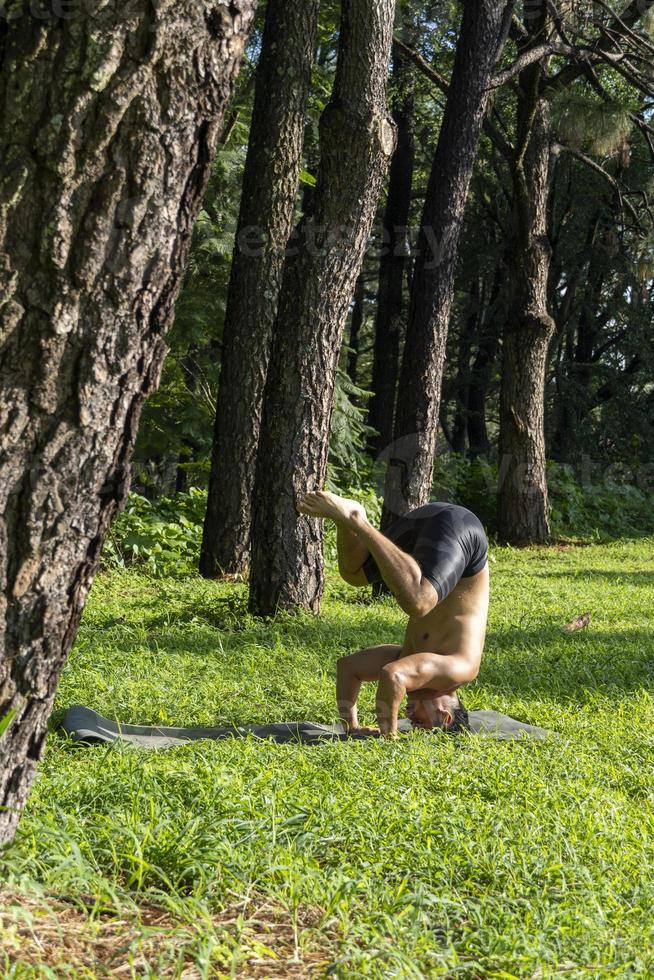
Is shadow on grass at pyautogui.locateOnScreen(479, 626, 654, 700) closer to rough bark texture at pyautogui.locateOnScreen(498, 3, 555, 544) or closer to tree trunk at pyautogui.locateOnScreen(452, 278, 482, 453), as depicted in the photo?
rough bark texture at pyautogui.locateOnScreen(498, 3, 555, 544)

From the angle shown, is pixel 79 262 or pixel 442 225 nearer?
pixel 79 262

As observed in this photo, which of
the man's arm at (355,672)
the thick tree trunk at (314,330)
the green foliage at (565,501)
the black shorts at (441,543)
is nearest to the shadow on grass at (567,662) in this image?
the man's arm at (355,672)

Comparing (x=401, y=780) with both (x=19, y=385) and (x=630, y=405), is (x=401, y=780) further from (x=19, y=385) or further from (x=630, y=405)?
(x=630, y=405)

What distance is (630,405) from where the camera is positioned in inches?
1077

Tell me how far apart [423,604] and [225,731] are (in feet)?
4.43

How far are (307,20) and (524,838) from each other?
879cm

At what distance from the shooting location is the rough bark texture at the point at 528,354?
15961 mm

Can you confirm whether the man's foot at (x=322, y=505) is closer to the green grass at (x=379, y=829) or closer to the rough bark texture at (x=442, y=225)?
the green grass at (x=379, y=829)

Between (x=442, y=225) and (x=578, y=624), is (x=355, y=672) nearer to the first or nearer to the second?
(x=578, y=624)

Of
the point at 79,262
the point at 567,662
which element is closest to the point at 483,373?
the point at 567,662

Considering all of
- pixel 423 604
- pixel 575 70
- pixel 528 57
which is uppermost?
pixel 575 70

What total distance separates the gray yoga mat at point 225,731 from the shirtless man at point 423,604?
16cm

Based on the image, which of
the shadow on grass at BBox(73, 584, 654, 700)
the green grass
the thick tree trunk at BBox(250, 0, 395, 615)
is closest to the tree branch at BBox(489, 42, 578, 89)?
the thick tree trunk at BBox(250, 0, 395, 615)

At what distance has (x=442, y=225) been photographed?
1195 cm
